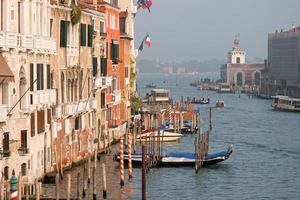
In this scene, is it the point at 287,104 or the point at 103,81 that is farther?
the point at 287,104

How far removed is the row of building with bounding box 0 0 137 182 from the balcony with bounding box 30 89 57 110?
29mm

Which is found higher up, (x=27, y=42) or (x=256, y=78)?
(x=27, y=42)

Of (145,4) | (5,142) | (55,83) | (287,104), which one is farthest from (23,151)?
(287,104)

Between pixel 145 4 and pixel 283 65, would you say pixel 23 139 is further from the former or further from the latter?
pixel 283 65

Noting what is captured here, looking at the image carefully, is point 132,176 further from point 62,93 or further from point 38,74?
point 38,74

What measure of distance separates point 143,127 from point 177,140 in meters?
5.26

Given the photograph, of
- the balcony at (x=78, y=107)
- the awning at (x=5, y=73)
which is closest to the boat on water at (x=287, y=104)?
the balcony at (x=78, y=107)

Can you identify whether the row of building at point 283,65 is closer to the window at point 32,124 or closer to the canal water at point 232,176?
the canal water at point 232,176

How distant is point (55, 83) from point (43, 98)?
3569 mm

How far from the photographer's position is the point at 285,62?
15188 centimetres

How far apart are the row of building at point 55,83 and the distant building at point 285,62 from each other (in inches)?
3594

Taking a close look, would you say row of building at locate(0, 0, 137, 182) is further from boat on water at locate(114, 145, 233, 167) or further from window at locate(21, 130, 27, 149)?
boat on water at locate(114, 145, 233, 167)

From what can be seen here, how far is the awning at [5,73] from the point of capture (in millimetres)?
23978

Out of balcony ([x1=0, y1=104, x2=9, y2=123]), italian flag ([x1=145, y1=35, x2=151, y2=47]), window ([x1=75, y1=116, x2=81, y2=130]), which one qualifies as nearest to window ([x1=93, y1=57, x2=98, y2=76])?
window ([x1=75, y1=116, x2=81, y2=130])
